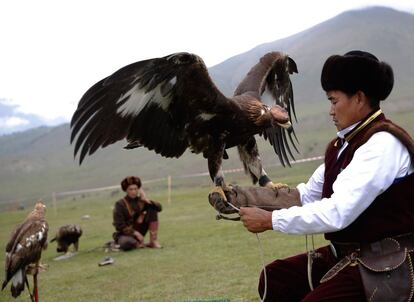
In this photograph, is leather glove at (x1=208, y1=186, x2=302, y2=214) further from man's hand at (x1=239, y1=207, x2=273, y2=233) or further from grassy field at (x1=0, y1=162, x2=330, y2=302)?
grassy field at (x1=0, y1=162, x2=330, y2=302)

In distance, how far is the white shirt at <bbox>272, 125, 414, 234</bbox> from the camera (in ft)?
7.73

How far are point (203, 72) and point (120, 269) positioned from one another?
14.4 feet

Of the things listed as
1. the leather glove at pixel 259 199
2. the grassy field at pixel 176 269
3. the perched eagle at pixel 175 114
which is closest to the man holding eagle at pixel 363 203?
the leather glove at pixel 259 199

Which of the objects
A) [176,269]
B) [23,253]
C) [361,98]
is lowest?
[176,269]

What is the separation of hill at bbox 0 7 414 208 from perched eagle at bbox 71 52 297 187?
22.7m

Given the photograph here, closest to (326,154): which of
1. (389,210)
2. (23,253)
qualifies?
(389,210)

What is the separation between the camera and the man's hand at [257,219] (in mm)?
2573

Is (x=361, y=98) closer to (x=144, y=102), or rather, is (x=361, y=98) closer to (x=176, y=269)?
(x=144, y=102)

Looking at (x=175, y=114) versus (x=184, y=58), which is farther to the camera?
(x=175, y=114)

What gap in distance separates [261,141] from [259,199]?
68.3 meters

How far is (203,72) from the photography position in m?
3.64

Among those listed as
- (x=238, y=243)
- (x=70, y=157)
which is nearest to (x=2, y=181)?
(x=70, y=157)

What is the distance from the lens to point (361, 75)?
2545mm

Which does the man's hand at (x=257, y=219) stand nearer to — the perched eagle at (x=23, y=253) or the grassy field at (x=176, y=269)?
the grassy field at (x=176, y=269)
